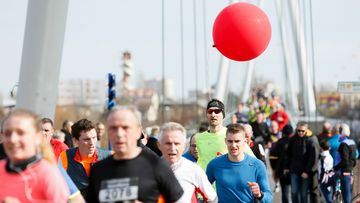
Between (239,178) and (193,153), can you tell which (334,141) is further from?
(239,178)

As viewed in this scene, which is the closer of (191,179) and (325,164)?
(191,179)

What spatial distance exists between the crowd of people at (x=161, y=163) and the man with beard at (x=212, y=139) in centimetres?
1

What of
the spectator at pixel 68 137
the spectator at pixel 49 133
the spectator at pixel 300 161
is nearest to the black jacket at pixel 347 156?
the spectator at pixel 300 161

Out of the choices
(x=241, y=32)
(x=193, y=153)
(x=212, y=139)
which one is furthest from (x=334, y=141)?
(x=212, y=139)

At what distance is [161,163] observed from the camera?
19.0 feet

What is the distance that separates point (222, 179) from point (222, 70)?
81.3 ft

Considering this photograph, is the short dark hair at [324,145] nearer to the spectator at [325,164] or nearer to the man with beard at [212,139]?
the spectator at [325,164]

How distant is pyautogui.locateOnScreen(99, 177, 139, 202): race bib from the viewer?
5625 mm

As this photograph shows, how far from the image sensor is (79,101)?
10375 cm

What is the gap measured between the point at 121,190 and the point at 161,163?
1.06 ft

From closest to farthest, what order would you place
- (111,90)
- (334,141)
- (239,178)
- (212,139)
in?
(239,178) → (212,139) → (111,90) → (334,141)

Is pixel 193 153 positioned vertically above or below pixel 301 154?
below

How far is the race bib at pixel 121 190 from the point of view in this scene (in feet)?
18.5

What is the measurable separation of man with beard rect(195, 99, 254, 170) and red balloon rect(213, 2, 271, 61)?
33.5 inches
